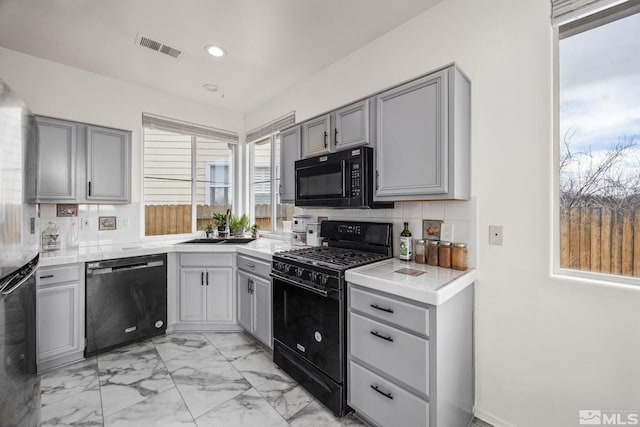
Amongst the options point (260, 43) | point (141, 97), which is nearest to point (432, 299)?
point (260, 43)

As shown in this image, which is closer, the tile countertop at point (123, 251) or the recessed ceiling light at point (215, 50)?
the tile countertop at point (123, 251)

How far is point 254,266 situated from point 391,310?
1520 millimetres

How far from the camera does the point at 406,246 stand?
1977 millimetres

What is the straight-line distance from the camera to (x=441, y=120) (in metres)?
1.63

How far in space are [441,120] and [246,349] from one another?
97.9 inches

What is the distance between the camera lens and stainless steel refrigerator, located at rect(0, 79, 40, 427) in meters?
1.13

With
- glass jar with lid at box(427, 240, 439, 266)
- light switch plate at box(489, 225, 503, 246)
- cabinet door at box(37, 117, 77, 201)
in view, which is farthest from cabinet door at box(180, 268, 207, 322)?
light switch plate at box(489, 225, 503, 246)

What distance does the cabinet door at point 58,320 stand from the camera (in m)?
2.18

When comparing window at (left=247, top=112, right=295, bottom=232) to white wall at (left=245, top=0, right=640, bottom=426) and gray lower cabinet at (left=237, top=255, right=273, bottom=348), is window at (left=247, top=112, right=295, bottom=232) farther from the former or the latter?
white wall at (left=245, top=0, right=640, bottom=426)

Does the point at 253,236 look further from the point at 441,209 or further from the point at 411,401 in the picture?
the point at 411,401

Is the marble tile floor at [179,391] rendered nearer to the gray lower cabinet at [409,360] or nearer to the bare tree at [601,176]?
the gray lower cabinet at [409,360]

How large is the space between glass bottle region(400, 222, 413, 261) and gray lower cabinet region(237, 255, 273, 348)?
1.14 meters

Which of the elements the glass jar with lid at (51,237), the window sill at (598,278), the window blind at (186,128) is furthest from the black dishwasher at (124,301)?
the window sill at (598,278)

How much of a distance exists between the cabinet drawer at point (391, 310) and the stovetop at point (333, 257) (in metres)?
0.21
